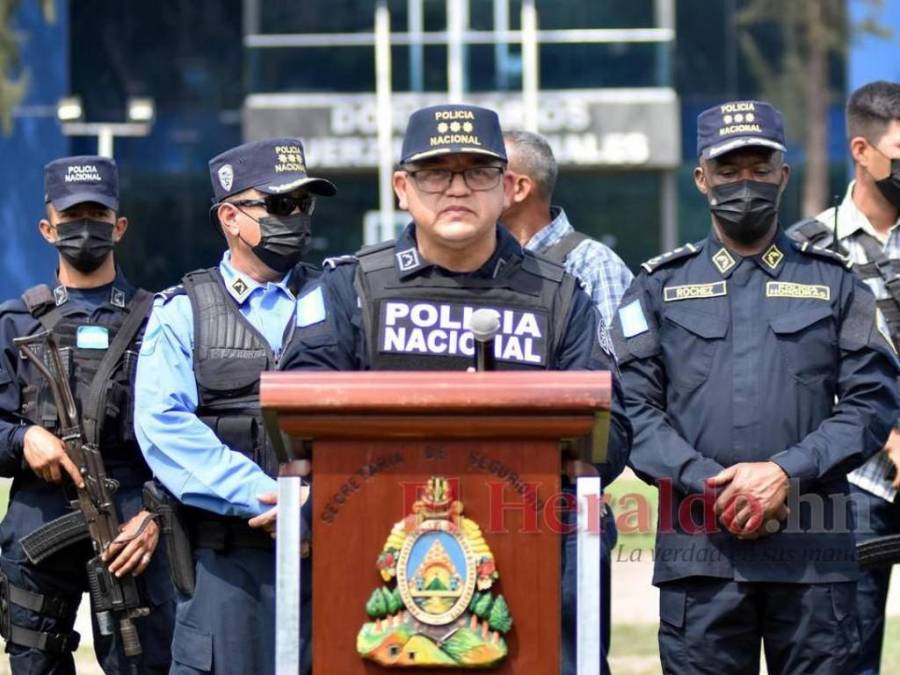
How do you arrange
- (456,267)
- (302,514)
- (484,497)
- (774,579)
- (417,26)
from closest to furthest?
(484,497)
(302,514)
(456,267)
(774,579)
(417,26)

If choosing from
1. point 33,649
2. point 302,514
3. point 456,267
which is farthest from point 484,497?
point 33,649

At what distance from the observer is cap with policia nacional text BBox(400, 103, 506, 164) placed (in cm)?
418

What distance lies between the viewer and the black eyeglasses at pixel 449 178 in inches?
167

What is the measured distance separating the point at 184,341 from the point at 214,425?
28cm

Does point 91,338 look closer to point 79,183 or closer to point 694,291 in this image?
point 79,183

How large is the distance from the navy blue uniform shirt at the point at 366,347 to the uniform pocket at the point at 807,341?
1.06 meters

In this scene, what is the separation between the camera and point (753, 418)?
17.4 feet

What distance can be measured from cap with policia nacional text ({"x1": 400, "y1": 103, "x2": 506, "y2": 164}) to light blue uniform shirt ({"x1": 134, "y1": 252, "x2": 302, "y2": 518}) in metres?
1.29

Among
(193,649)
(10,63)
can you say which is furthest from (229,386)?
(10,63)

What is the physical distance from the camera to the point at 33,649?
6328 mm

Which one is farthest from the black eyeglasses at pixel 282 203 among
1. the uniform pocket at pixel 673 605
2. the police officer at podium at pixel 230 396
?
the uniform pocket at pixel 673 605

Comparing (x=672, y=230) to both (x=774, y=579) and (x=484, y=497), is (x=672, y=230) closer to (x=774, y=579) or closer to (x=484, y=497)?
(x=774, y=579)

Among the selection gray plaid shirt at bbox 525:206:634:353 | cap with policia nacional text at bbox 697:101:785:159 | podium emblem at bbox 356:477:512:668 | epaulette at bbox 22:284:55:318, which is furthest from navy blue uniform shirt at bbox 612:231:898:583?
epaulette at bbox 22:284:55:318

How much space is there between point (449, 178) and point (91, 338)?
254cm
